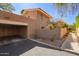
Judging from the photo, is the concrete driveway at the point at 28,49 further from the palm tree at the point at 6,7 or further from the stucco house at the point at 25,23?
the palm tree at the point at 6,7

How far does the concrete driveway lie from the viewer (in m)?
3.91

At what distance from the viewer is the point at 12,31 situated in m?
4.00

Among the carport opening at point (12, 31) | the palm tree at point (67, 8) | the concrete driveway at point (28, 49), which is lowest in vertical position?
the concrete driveway at point (28, 49)

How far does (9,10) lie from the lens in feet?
13.0

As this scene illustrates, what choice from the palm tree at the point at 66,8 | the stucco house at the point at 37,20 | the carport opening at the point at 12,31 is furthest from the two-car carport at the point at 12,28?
the palm tree at the point at 66,8

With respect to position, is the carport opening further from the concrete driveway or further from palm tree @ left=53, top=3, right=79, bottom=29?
palm tree @ left=53, top=3, right=79, bottom=29

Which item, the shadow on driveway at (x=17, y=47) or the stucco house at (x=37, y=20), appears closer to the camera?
the shadow on driveway at (x=17, y=47)

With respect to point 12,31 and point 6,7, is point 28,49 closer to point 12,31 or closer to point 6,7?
point 12,31

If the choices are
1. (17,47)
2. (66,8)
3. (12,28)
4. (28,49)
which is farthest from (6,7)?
(66,8)

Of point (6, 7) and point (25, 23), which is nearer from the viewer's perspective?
point (6, 7)

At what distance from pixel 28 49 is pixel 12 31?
45 cm

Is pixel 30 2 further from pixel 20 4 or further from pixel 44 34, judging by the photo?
pixel 44 34

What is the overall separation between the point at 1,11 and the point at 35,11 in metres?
0.63

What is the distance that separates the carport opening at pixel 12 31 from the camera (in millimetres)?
3938
